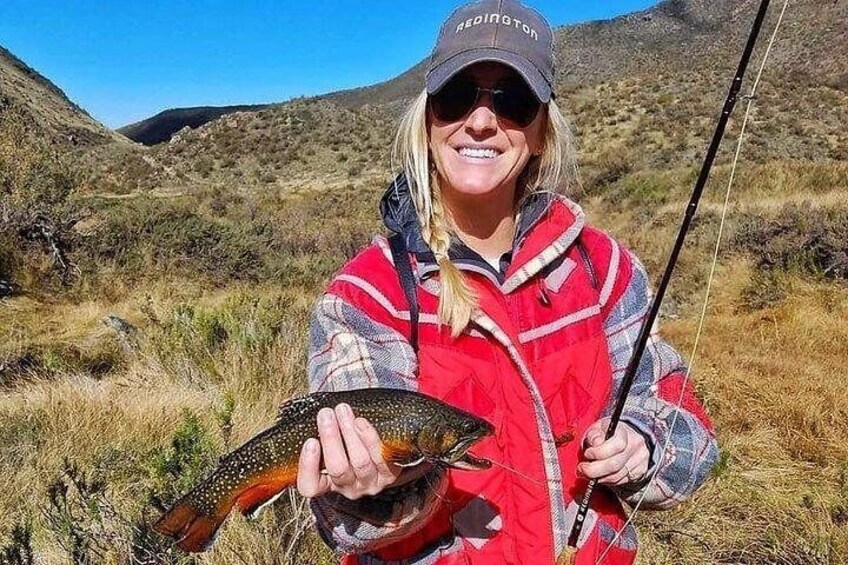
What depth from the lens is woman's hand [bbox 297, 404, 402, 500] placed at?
143 cm

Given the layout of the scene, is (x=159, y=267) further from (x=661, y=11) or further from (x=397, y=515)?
(x=661, y=11)

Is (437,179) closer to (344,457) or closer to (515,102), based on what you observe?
(515,102)

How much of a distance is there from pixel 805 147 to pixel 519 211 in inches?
968

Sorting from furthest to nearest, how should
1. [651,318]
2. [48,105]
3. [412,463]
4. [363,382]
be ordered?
1. [48,105]
2. [651,318]
3. [363,382]
4. [412,463]

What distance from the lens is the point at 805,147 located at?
23250mm

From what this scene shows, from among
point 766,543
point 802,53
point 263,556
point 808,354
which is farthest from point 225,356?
point 802,53

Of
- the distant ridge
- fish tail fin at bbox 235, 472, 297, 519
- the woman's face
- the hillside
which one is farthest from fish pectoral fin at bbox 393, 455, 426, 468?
the distant ridge

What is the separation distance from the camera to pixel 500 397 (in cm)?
171

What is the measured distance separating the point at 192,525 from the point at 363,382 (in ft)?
1.90

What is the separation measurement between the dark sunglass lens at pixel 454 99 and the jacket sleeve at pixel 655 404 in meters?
0.55

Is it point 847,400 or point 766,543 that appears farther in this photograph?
point 847,400

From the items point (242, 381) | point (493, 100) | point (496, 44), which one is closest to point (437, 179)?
point (493, 100)

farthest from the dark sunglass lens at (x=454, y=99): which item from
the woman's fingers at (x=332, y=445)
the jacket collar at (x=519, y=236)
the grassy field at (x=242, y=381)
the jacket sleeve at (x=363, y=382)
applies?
the grassy field at (x=242, y=381)

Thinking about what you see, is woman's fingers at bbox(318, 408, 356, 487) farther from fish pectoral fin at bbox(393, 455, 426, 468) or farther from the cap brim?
the cap brim
